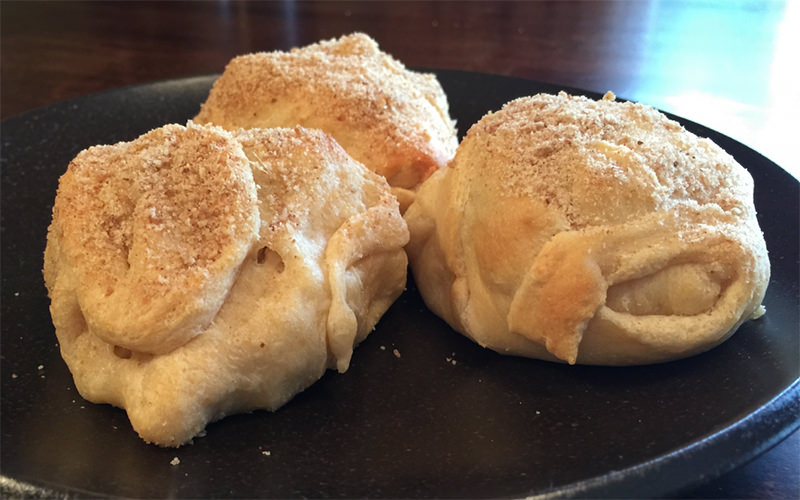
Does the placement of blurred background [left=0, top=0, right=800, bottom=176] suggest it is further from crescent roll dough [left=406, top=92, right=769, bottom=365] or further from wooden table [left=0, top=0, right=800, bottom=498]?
crescent roll dough [left=406, top=92, right=769, bottom=365]

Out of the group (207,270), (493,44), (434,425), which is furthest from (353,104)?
(493,44)

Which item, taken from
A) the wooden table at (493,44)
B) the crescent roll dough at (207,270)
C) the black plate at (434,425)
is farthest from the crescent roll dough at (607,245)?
the wooden table at (493,44)

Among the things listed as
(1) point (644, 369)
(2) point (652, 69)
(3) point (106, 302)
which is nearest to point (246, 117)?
(3) point (106, 302)

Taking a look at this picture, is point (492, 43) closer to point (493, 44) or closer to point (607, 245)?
point (493, 44)

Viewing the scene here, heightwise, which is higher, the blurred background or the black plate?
the black plate

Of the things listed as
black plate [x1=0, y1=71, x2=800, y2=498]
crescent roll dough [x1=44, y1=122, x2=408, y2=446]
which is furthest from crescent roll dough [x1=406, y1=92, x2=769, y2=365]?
crescent roll dough [x1=44, y1=122, x2=408, y2=446]

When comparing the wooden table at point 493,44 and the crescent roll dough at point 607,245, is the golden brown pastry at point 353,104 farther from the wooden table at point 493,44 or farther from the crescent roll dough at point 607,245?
the wooden table at point 493,44
